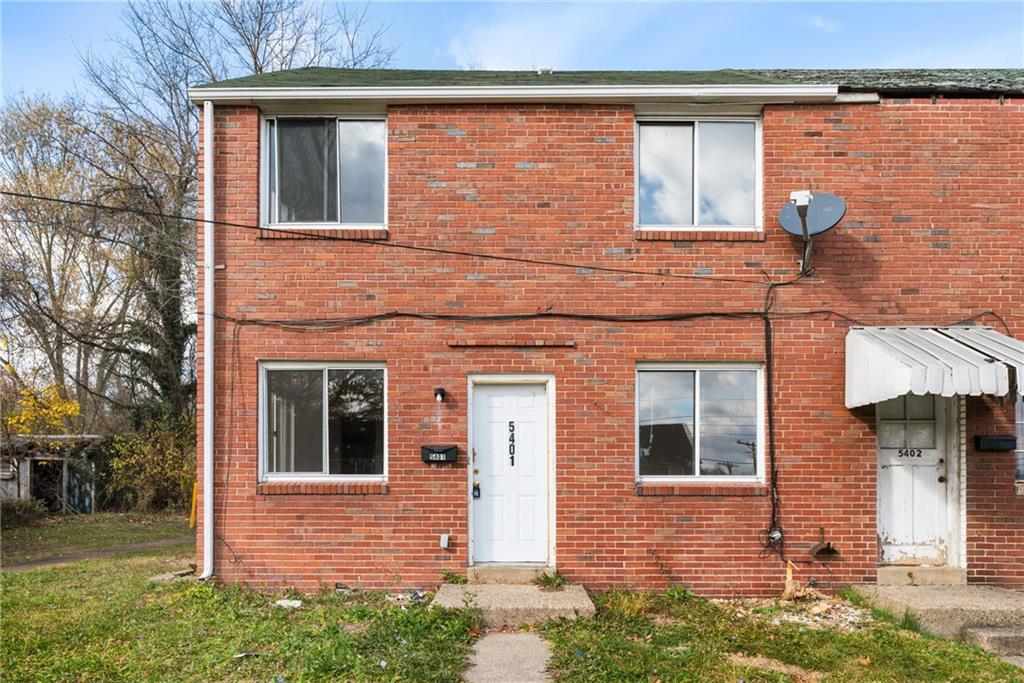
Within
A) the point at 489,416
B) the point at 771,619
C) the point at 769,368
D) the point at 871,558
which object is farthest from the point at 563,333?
the point at 871,558

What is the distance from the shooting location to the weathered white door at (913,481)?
773 centimetres

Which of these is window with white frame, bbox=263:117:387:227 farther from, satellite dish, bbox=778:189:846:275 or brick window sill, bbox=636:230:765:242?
satellite dish, bbox=778:189:846:275

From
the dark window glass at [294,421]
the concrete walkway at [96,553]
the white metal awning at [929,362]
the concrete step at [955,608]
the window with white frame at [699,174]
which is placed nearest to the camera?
the white metal awning at [929,362]

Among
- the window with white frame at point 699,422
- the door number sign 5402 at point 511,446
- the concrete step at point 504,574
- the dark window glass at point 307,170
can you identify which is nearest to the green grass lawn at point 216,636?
the concrete step at point 504,574

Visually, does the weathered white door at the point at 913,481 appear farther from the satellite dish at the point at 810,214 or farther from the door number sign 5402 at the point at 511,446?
the door number sign 5402 at the point at 511,446

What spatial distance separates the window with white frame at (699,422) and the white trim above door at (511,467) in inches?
44.0

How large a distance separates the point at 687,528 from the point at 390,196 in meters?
5.01

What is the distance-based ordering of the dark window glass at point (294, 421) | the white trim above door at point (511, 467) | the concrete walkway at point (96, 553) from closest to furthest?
1. the white trim above door at point (511, 467)
2. the dark window glass at point (294, 421)
3. the concrete walkway at point (96, 553)

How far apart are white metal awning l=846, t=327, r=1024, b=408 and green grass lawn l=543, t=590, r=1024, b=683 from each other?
7.39 ft

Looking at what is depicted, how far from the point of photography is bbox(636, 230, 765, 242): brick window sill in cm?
788

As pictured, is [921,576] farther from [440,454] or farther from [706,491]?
[440,454]

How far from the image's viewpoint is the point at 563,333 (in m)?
7.85

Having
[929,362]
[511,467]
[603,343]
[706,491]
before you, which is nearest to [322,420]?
[511,467]

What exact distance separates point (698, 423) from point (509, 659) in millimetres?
3432
